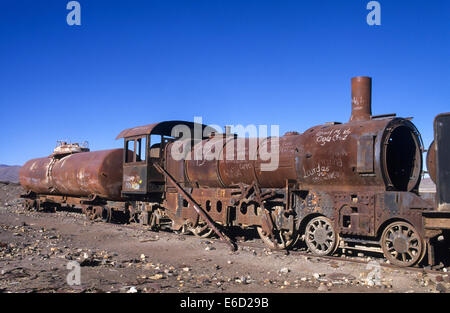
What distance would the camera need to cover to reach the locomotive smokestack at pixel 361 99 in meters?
9.29

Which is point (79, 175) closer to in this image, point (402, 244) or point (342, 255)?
point (342, 255)

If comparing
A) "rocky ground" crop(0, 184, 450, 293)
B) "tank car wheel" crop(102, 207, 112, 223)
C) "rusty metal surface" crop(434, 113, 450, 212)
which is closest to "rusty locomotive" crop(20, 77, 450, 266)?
"rusty metal surface" crop(434, 113, 450, 212)

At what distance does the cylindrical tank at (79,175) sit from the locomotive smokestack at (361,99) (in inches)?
415

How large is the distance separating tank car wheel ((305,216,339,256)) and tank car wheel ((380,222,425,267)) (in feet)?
3.86

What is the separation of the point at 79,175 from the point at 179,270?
1175 cm

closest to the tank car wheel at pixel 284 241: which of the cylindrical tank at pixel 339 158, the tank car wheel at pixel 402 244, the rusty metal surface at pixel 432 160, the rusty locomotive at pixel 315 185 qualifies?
the rusty locomotive at pixel 315 185

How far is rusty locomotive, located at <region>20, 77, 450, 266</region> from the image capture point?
299 inches

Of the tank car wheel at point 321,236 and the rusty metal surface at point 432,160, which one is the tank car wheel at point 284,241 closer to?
the tank car wheel at point 321,236

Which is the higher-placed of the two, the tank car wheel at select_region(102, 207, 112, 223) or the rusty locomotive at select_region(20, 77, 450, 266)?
the rusty locomotive at select_region(20, 77, 450, 266)

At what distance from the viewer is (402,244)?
25.0ft

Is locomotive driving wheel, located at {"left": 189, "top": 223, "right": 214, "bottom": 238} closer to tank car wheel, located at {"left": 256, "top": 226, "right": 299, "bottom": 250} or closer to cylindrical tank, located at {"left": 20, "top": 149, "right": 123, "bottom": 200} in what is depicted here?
tank car wheel, located at {"left": 256, "top": 226, "right": 299, "bottom": 250}

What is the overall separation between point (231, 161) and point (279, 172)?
67.1 inches

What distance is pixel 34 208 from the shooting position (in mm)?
23469

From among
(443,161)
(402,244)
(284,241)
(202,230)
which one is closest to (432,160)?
(443,161)
